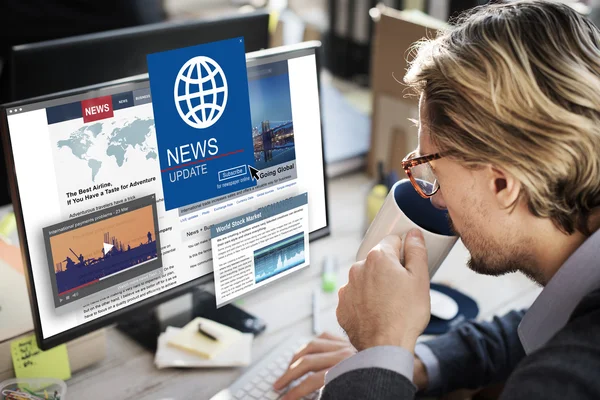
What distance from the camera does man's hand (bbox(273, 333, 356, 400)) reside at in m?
1.09

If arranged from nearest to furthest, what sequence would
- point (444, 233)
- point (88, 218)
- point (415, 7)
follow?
point (88, 218)
point (444, 233)
point (415, 7)

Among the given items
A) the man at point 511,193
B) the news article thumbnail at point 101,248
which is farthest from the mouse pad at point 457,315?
the news article thumbnail at point 101,248

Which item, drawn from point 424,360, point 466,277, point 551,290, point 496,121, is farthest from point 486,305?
point 496,121

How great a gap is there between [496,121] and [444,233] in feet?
0.98

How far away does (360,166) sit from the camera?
1910 millimetres

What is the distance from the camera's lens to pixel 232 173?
3.51 ft

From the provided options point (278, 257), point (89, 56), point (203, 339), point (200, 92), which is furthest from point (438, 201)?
point (89, 56)

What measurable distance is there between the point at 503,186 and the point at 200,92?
46 centimetres

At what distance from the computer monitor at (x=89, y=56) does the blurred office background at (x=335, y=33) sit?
2 cm

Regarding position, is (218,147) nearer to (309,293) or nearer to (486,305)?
(309,293)

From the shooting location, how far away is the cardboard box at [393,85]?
1652mm

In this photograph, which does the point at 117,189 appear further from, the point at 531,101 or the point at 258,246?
the point at 531,101

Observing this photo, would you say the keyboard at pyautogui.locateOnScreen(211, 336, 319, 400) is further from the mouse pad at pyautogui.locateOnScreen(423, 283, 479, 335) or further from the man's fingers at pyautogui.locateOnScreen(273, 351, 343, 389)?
the mouse pad at pyautogui.locateOnScreen(423, 283, 479, 335)

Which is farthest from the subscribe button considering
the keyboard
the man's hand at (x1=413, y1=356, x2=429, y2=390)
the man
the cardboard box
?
the cardboard box
